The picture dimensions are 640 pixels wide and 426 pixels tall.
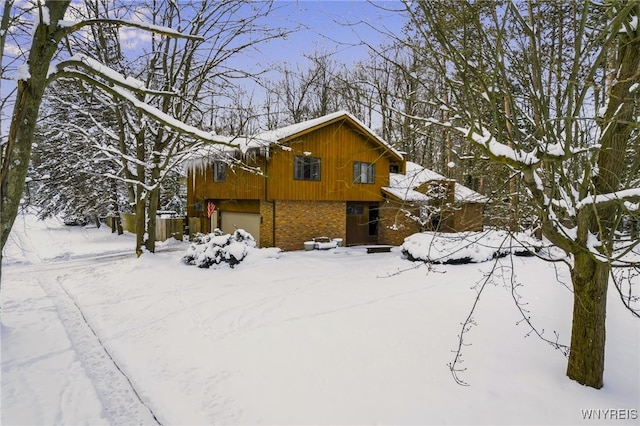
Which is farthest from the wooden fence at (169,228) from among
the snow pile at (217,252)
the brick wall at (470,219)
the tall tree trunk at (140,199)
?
the brick wall at (470,219)

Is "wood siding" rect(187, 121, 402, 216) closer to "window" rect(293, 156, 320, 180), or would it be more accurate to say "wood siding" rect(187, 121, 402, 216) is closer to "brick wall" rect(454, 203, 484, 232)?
"window" rect(293, 156, 320, 180)

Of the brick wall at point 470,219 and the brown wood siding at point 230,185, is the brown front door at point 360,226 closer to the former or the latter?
the brick wall at point 470,219

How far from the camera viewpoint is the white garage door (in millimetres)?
15625

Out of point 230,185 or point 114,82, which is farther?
point 230,185

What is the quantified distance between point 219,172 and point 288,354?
13.4 m

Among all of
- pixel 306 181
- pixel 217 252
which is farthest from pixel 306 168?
pixel 217 252

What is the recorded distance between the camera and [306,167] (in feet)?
52.1

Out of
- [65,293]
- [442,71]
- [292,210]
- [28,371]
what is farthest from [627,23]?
[292,210]

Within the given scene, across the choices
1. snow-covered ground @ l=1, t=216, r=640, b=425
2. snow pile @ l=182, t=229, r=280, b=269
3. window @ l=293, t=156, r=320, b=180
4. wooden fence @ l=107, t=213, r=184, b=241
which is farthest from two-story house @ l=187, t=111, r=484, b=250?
snow-covered ground @ l=1, t=216, r=640, b=425

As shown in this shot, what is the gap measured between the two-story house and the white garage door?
43mm

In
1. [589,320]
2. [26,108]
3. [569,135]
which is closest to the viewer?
[569,135]

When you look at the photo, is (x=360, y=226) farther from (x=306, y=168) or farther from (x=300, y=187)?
(x=306, y=168)

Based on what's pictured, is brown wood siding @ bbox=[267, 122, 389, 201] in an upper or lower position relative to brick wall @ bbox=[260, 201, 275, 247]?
upper

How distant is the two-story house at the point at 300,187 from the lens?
589 inches
